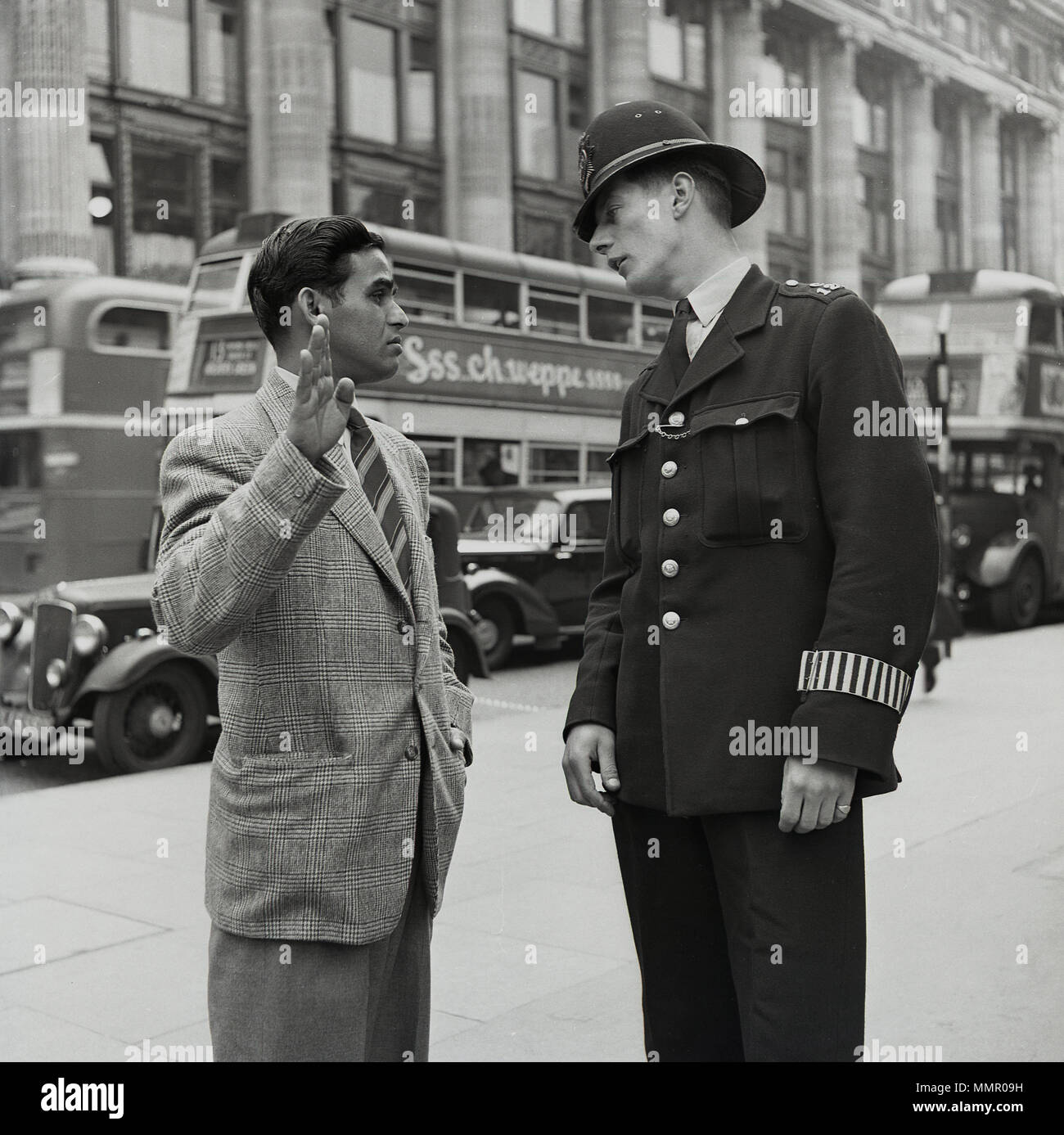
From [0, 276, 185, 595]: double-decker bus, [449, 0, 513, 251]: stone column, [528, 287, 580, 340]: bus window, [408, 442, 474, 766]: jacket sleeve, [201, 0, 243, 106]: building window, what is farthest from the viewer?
[449, 0, 513, 251]: stone column

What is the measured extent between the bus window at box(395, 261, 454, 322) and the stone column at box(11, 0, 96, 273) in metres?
3.25

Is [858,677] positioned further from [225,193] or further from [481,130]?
[481,130]

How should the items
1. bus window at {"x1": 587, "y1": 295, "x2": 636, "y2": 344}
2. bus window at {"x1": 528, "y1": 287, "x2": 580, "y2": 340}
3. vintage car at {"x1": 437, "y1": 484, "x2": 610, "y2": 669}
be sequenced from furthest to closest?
bus window at {"x1": 587, "y1": 295, "x2": 636, "y2": 344} < bus window at {"x1": 528, "y1": 287, "x2": 580, "y2": 340} < vintage car at {"x1": 437, "y1": 484, "x2": 610, "y2": 669}

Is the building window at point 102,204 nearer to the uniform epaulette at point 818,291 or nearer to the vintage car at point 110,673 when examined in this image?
the vintage car at point 110,673

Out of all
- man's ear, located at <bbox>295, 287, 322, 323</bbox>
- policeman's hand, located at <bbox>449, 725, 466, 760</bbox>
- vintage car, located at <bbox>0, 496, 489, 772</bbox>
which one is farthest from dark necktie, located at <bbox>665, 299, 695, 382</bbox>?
vintage car, located at <bbox>0, 496, 489, 772</bbox>

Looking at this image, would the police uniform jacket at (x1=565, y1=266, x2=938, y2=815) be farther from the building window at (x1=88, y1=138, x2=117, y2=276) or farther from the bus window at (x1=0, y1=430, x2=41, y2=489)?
the building window at (x1=88, y1=138, x2=117, y2=276)

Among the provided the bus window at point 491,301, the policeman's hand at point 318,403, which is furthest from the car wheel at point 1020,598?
the policeman's hand at point 318,403

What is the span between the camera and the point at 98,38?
15984mm

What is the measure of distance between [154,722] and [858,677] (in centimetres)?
656

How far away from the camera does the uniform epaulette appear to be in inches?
80.1

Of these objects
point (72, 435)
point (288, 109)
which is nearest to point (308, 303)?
point (72, 435)

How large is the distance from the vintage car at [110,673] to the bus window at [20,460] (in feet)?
6.58

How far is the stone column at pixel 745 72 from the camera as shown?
2131 centimetres
